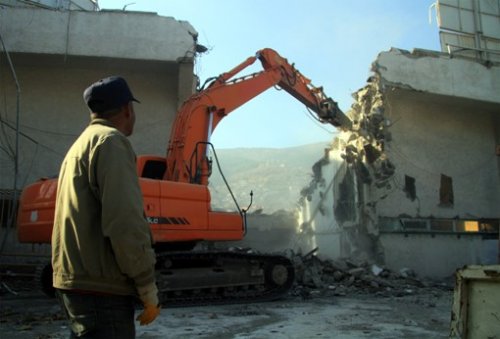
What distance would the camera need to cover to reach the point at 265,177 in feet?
86.1

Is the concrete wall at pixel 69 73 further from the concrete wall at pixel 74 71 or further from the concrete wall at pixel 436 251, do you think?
the concrete wall at pixel 436 251

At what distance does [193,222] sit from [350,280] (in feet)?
12.7

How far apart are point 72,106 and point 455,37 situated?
9.59 m

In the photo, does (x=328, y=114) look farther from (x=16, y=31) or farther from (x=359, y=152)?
(x=16, y=31)

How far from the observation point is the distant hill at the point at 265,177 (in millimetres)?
15031

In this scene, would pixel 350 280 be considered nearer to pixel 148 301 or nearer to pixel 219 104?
pixel 219 104

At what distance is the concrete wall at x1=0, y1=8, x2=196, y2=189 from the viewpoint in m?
10.6

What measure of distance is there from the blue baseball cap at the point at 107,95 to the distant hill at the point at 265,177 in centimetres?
858

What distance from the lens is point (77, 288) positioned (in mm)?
2072

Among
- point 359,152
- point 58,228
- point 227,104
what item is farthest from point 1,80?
point 58,228

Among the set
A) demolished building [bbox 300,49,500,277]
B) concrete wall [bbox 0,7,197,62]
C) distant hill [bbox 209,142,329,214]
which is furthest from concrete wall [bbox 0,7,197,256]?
demolished building [bbox 300,49,500,277]

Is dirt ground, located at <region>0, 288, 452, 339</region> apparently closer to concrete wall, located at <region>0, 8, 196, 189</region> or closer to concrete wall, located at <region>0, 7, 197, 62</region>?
concrete wall, located at <region>0, 8, 196, 189</region>

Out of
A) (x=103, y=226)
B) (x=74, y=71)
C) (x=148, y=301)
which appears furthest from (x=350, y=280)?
(x=103, y=226)

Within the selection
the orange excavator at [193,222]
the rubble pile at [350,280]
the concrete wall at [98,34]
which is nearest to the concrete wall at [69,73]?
the concrete wall at [98,34]
